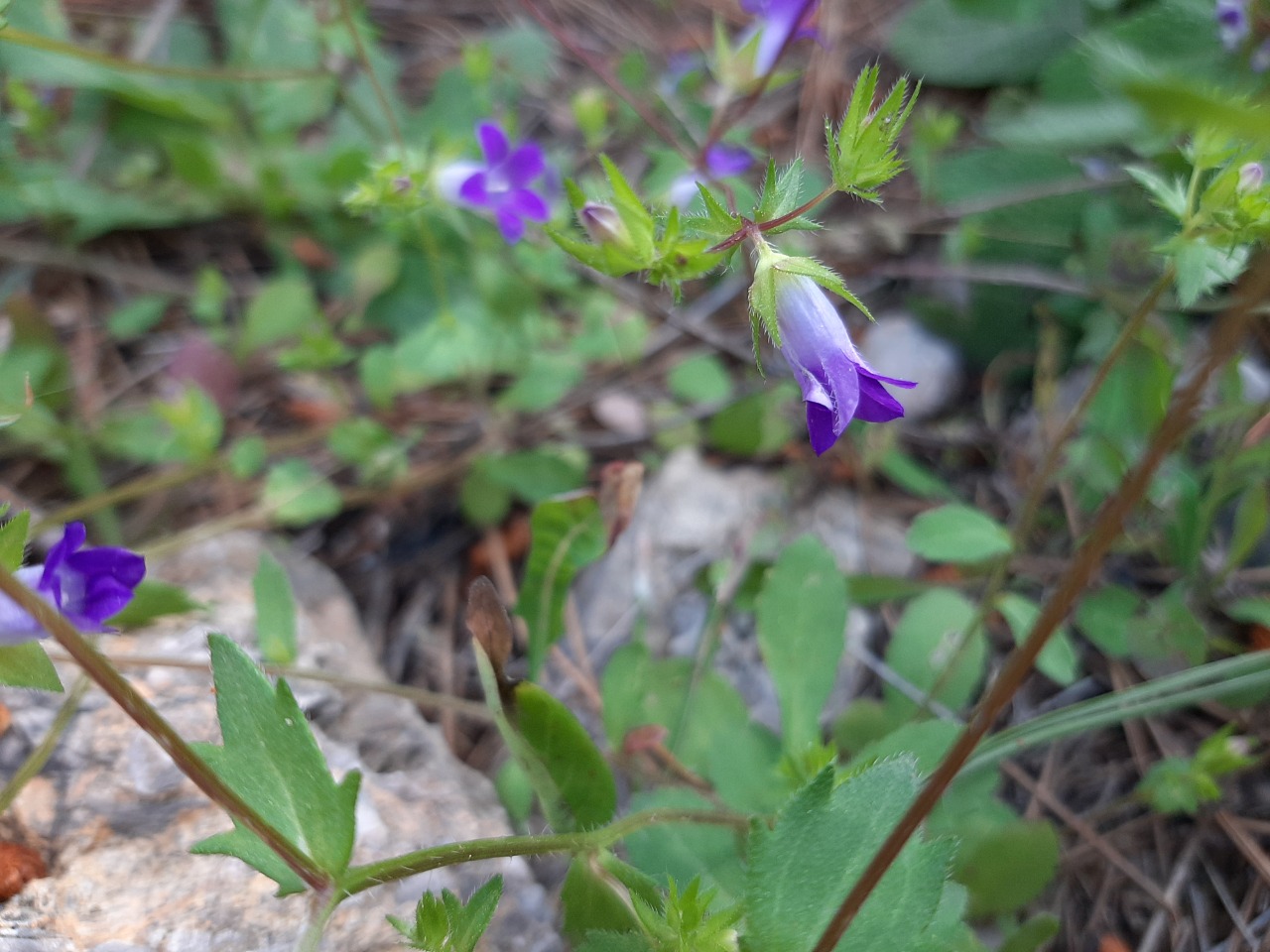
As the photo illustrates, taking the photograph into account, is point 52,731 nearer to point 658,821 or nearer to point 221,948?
point 221,948

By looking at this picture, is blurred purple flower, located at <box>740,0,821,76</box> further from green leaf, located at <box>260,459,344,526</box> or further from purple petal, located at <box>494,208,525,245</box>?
green leaf, located at <box>260,459,344,526</box>

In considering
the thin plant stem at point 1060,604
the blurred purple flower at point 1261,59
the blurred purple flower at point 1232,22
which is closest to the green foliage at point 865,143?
the thin plant stem at point 1060,604

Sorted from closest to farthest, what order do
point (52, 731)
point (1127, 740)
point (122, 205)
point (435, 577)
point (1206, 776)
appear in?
point (52, 731) → point (1206, 776) → point (1127, 740) → point (435, 577) → point (122, 205)

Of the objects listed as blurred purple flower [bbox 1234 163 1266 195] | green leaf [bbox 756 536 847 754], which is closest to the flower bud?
green leaf [bbox 756 536 847 754]

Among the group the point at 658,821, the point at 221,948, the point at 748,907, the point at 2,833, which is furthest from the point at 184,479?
the point at 748,907

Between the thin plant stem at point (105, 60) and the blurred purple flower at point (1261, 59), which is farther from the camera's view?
the blurred purple flower at point (1261, 59)

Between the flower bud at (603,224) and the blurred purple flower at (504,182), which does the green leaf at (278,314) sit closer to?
the blurred purple flower at (504,182)
